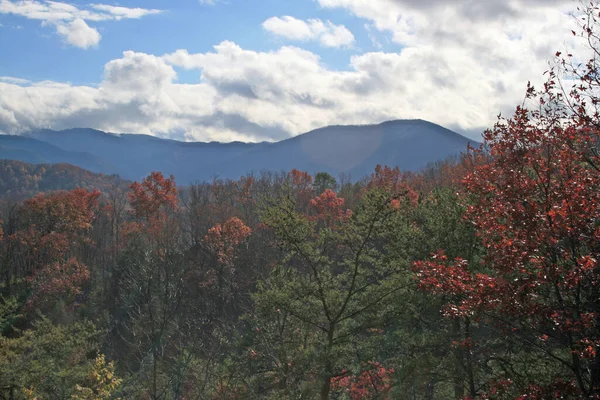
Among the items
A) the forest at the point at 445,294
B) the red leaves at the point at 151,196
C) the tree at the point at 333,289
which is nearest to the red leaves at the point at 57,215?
the red leaves at the point at 151,196

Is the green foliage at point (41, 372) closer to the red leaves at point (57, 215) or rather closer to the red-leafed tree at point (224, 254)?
the red-leafed tree at point (224, 254)

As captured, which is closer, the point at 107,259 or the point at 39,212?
the point at 39,212

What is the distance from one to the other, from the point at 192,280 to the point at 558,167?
35329 millimetres

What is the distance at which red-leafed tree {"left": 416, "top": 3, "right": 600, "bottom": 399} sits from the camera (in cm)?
623

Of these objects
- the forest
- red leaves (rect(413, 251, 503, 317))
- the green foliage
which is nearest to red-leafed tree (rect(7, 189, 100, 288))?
the forest

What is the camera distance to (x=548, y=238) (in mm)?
6344

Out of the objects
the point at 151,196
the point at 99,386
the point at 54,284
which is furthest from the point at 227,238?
the point at 151,196

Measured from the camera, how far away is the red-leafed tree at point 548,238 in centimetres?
623

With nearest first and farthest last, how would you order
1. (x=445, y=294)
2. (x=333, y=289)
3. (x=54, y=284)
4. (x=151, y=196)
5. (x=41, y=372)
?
(x=445, y=294)
(x=333, y=289)
(x=41, y=372)
(x=54, y=284)
(x=151, y=196)

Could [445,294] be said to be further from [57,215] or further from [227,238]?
[57,215]

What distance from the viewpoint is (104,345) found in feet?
110

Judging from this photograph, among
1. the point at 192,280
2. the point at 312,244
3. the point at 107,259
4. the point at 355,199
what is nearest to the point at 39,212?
the point at 107,259

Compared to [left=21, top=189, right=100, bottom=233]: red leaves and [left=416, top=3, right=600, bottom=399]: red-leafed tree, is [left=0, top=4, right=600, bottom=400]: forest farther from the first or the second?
[left=21, top=189, right=100, bottom=233]: red leaves

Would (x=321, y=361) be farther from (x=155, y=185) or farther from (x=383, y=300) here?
(x=155, y=185)
